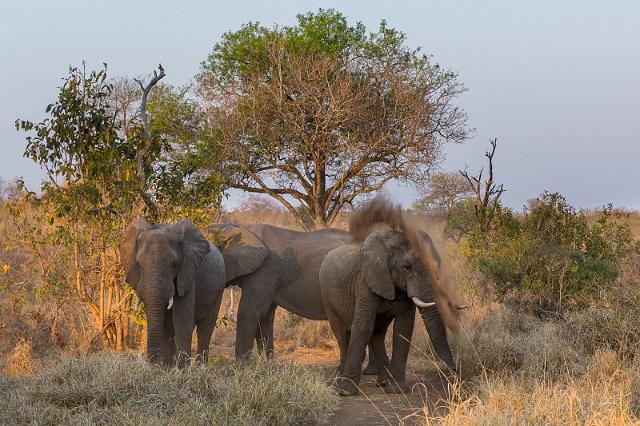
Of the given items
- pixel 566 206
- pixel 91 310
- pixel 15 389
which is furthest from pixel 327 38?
pixel 15 389

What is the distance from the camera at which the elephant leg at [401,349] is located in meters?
9.65

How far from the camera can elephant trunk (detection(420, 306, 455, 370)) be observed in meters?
9.23

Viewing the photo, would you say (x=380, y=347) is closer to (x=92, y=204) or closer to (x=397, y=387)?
(x=397, y=387)

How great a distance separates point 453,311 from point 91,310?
497cm

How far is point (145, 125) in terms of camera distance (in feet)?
39.8

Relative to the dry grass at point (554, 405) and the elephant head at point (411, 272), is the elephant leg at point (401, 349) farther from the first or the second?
the dry grass at point (554, 405)

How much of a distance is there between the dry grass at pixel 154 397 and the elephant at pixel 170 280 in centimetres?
87

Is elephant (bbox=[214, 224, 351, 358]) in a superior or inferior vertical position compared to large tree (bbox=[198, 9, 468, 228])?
inferior

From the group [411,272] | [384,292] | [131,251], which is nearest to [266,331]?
[131,251]

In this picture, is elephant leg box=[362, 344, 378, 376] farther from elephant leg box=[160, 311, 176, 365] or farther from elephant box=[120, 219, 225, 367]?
elephant leg box=[160, 311, 176, 365]

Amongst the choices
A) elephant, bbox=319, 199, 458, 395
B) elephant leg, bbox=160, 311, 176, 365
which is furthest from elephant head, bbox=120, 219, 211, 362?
elephant, bbox=319, 199, 458, 395

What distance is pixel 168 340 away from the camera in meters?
10.1

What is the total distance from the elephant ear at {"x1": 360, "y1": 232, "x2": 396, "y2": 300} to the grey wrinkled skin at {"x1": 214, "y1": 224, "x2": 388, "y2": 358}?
2.35 metres

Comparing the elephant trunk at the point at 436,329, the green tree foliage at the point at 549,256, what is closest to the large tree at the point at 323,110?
the green tree foliage at the point at 549,256
